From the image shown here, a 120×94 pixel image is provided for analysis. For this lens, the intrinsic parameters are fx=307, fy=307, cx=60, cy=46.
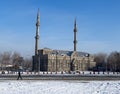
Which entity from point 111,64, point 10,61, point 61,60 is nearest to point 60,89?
point 61,60

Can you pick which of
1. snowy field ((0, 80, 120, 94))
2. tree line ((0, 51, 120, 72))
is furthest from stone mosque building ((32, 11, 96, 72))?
snowy field ((0, 80, 120, 94))

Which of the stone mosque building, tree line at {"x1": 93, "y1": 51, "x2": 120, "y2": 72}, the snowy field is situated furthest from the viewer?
tree line at {"x1": 93, "y1": 51, "x2": 120, "y2": 72}

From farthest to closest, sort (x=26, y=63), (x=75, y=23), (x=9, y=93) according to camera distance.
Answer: (x=26, y=63) → (x=75, y=23) → (x=9, y=93)

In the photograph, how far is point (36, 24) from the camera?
111875mm

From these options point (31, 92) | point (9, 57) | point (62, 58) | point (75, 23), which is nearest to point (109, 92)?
point (31, 92)

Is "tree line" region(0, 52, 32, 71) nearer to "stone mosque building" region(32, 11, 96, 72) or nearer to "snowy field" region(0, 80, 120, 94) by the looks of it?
"stone mosque building" region(32, 11, 96, 72)

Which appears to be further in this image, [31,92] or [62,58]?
[62,58]

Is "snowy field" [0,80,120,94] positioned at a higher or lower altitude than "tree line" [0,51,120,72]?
lower

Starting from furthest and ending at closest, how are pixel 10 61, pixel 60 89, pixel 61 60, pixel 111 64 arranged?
pixel 10 61 → pixel 111 64 → pixel 61 60 → pixel 60 89

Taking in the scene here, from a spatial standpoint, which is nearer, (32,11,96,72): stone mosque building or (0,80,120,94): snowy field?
(0,80,120,94): snowy field

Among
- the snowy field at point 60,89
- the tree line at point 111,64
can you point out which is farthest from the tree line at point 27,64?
the snowy field at point 60,89

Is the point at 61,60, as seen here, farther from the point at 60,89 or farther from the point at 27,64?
the point at 60,89

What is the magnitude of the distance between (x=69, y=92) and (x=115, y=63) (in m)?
111

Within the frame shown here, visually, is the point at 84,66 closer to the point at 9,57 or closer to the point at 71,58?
Answer: the point at 71,58
